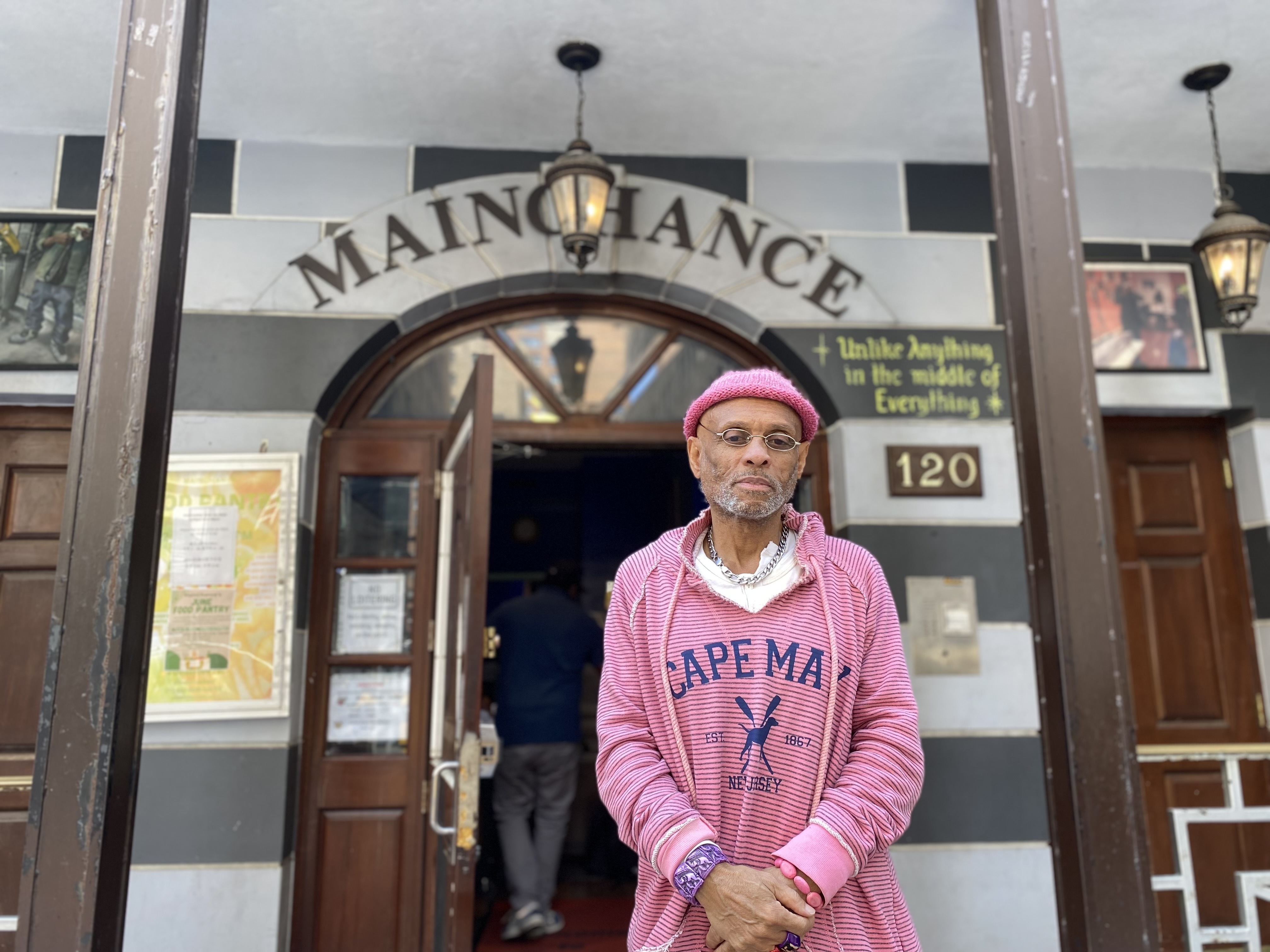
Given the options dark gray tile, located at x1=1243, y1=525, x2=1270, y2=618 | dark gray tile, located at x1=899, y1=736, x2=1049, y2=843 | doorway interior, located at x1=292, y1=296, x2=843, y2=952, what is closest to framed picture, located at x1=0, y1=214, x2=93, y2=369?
doorway interior, located at x1=292, y1=296, x2=843, y2=952

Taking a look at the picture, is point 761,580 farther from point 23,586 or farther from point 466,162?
point 23,586

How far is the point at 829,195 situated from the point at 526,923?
3.52 meters

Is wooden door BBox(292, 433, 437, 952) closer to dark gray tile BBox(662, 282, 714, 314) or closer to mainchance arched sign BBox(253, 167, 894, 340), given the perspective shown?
mainchance arched sign BBox(253, 167, 894, 340)

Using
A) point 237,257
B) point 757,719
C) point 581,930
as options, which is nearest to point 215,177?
point 237,257

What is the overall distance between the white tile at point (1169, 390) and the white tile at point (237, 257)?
339 cm

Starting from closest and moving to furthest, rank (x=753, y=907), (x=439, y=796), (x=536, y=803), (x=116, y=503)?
1. (x=753, y=907)
2. (x=116, y=503)
3. (x=439, y=796)
4. (x=536, y=803)

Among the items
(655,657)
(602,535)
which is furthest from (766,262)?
(602,535)

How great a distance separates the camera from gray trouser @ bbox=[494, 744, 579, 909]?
167 inches

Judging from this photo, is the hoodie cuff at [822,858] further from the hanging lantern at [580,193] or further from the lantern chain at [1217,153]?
the lantern chain at [1217,153]

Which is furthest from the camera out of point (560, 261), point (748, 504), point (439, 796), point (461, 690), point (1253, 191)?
point (1253, 191)

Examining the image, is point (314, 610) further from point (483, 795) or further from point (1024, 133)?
point (1024, 133)

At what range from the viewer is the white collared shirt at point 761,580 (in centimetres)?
167

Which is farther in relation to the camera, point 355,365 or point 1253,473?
point 1253,473

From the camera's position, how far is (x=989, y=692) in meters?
3.58
